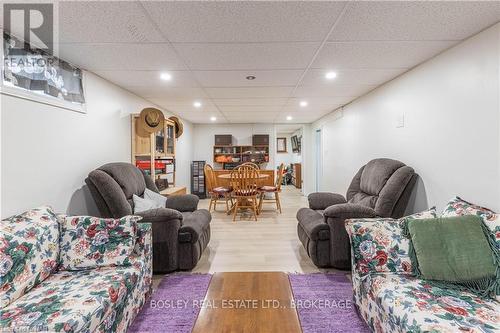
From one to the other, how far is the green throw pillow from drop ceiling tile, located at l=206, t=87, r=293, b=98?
2394 mm

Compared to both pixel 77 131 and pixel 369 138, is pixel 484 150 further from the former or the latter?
pixel 77 131

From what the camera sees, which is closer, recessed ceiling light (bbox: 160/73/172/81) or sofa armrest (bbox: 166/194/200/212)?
recessed ceiling light (bbox: 160/73/172/81)

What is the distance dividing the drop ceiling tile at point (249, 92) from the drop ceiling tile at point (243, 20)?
1492mm

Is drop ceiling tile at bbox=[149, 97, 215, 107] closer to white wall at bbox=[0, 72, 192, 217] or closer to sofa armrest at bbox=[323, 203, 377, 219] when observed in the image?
white wall at bbox=[0, 72, 192, 217]

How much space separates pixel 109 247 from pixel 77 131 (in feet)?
4.38

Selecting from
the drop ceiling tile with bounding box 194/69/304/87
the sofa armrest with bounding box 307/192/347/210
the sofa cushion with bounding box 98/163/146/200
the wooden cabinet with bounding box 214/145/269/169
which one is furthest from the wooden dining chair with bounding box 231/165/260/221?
the wooden cabinet with bounding box 214/145/269/169

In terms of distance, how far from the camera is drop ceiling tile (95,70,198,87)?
109 inches

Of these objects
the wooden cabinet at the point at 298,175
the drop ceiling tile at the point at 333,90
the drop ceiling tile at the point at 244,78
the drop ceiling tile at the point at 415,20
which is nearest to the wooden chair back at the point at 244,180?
the drop ceiling tile at the point at 333,90

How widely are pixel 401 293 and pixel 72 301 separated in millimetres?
1771

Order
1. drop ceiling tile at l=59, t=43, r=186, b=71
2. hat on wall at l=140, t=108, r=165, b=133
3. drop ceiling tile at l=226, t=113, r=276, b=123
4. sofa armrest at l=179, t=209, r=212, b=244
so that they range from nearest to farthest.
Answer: drop ceiling tile at l=59, t=43, r=186, b=71, sofa armrest at l=179, t=209, r=212, b=244, hat on wall at l=140, t=108, r=165, b=133, drop ceiling tile at l=226, t=113, r=276, b=123

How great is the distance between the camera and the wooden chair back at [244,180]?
4.62 m

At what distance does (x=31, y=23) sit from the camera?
172cm

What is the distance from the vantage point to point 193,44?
2.07 metres

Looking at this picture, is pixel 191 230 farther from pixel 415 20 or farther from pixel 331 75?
pixel 415 20
